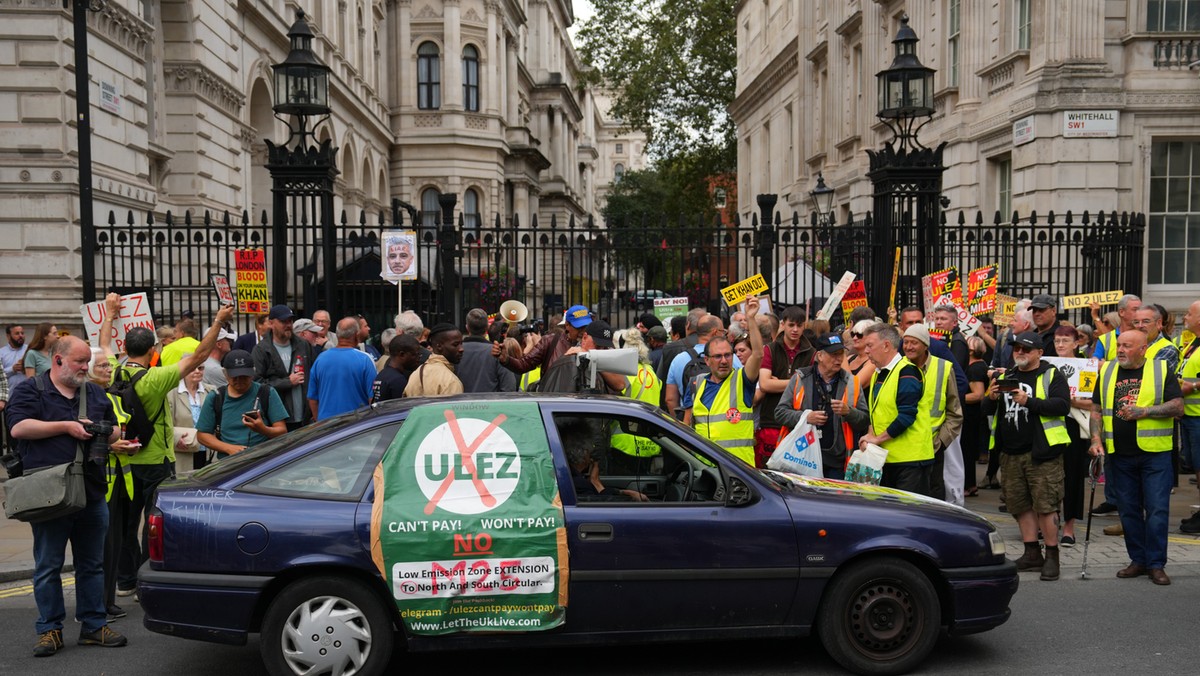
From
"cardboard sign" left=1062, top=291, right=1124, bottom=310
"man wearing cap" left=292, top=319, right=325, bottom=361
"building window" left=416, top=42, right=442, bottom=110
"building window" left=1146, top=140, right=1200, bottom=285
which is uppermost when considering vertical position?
"building window" left=416, top=42, right=442, bottom=110

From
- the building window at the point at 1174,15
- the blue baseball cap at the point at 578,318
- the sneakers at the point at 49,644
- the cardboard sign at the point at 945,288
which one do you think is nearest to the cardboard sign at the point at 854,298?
the cardboard sign at the point at 945,288

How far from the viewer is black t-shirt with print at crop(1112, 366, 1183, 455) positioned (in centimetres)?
761

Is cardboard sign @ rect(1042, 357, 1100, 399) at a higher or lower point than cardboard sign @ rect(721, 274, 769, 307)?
lower

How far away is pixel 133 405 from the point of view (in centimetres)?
679

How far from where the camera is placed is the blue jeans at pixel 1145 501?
24.8 feet

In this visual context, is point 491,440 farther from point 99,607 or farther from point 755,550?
point 99,607

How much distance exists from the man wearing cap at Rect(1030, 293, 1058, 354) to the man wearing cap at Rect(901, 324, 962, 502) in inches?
73.6

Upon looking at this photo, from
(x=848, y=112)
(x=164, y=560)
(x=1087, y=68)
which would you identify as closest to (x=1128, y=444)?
(x=164, y=560)

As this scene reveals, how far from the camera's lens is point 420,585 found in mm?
5281

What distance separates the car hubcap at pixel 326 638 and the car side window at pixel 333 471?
0.55 meters

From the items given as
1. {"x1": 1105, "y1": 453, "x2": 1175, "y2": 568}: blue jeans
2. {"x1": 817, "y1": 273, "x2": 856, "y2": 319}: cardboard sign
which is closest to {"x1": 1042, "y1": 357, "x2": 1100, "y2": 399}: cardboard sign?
{"x1": 1105, "y1": 453, "x2": 1175, "y2": 568}: blue jeans

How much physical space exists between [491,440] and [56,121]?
1214 cm

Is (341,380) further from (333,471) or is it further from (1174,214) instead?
(1174,214)

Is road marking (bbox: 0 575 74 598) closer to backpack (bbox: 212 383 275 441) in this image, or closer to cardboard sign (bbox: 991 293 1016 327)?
backpack (bbox: 212 383 275 441)
